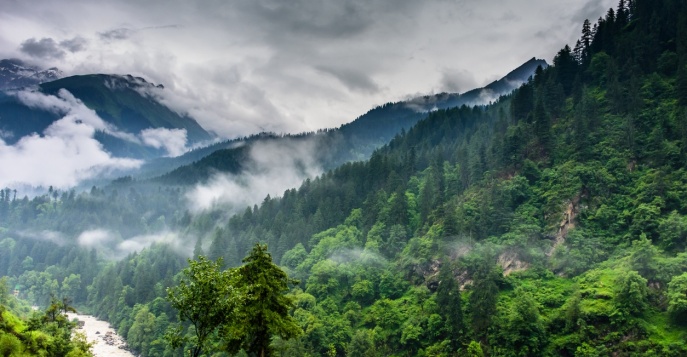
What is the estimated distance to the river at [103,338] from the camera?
129250mm

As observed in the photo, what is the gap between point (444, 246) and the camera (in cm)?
10594

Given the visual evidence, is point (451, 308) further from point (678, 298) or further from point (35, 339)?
point (35, 339)

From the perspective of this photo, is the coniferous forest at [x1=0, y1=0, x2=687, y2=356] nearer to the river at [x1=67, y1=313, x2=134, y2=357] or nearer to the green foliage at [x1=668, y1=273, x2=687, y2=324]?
the green foliage at [x1=668, y1=273, x2=687, y2=324]

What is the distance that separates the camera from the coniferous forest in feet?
210

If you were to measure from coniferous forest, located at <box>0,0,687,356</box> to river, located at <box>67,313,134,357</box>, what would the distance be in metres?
3.69

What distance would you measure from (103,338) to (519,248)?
12946 cm

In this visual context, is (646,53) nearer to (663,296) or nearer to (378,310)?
(663,296)

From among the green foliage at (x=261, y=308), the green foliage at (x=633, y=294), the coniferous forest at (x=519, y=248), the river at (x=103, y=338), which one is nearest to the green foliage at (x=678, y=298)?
the coniferous forest at (x=519, y=248)

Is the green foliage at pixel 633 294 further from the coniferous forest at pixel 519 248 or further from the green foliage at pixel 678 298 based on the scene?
the green foliage at pixel 678 298

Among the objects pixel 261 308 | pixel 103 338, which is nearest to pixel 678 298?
pixel 261 308

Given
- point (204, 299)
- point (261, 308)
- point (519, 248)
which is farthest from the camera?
point (519, 248)

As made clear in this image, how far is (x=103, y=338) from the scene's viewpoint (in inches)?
5640

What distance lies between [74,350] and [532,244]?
82.3 meters

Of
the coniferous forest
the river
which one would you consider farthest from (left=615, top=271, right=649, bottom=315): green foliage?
the river
